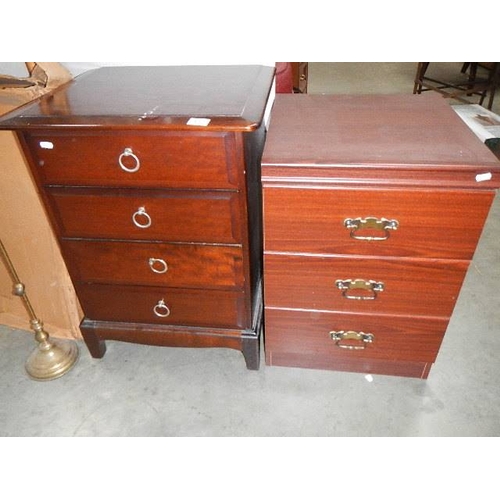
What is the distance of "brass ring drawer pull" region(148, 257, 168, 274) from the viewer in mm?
1262

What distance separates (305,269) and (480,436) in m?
0.76

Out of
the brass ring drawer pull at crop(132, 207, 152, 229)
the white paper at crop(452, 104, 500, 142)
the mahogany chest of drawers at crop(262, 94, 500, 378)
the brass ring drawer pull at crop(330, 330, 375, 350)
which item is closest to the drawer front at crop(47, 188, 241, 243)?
the brass ring drawer pull at crop(132, 207, 152, 229)

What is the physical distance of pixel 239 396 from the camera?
1.43 m

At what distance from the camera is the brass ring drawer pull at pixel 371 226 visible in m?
1.06

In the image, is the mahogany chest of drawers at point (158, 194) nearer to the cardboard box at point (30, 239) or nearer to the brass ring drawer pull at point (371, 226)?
the cardboard box at point (30, 239)

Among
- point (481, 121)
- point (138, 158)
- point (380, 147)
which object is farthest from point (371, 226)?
point (481, 121)

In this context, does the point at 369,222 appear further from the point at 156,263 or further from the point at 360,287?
the point at 156,263

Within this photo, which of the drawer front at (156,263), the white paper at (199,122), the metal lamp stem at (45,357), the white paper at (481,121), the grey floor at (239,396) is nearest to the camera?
the white paper at (199,122)

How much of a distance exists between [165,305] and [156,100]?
64cm

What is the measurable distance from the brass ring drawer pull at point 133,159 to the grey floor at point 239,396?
31.3 inches

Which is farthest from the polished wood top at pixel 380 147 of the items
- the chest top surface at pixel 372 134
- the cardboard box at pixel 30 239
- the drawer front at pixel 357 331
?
the cardboard box at pixel 30 239

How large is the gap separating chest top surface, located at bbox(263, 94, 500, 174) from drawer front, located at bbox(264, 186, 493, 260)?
8cm

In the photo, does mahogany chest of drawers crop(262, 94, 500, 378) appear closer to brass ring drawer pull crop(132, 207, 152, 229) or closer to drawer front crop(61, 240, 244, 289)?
drawer front crop(61, 240, 244, 289)
